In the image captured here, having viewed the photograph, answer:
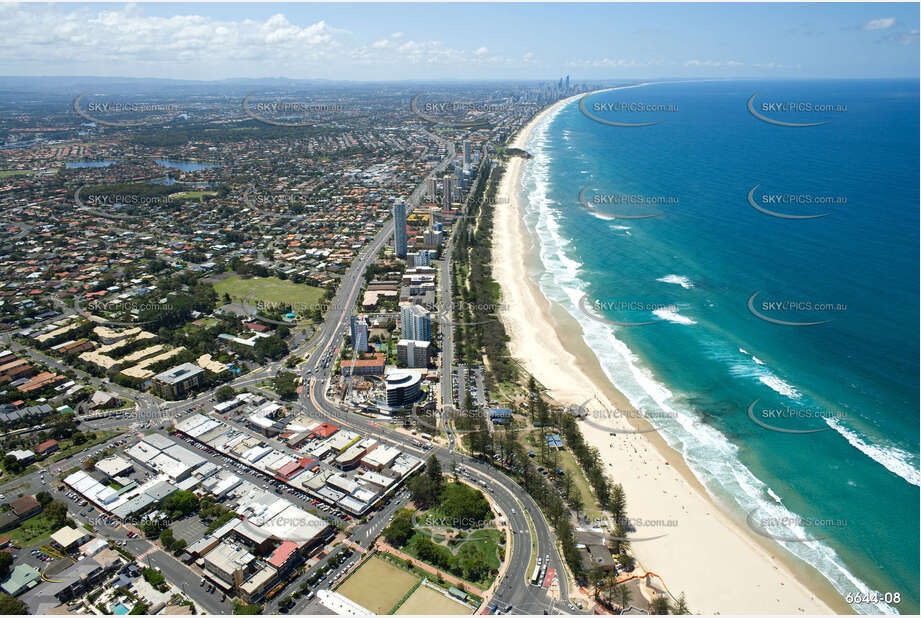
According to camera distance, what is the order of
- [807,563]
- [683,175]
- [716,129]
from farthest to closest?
[716,129], [683,175], [807,563]

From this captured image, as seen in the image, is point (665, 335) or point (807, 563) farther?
point (665, 335)

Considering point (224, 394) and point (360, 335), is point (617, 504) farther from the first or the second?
point (224, 394)

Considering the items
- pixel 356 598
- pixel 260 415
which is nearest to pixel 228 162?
pixel 260 415

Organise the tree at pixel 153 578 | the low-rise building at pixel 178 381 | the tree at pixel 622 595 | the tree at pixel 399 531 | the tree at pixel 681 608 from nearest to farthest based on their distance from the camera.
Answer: the tree at pixel 622 595
the tree at pixel 681 608
the tree at pixel 153 578
the tree at pixel 399 531
the low-rise building at pixel 178 381

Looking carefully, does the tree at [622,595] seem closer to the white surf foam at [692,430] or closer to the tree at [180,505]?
the white surf foam at [692,430]

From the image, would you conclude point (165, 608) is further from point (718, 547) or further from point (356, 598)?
point (718, 547)

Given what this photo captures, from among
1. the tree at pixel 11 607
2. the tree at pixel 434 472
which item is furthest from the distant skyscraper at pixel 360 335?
the tree at pixel 11 607
